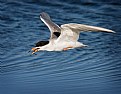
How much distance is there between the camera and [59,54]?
1581 cm

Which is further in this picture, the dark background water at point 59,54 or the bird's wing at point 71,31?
the dark background water at point 59,54

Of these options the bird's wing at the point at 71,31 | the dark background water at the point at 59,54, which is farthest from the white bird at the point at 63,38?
the dark background water at the point at 59,54

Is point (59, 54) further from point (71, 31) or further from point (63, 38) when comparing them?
point (71, 31)

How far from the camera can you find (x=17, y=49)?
16078 mm

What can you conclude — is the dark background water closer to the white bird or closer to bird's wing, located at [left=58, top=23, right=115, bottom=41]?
the white bird

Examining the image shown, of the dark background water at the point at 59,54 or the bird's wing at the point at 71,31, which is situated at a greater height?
the bird's wing at the point at 71,31

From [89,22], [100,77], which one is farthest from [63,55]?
[89,22]

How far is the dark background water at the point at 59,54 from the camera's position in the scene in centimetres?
1344

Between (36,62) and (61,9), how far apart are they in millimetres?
6322

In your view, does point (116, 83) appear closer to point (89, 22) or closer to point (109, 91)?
point (109, 91)

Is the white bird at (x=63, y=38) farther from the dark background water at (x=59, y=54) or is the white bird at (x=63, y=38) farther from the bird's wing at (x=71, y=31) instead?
the dark background water at (x=59, y=54)

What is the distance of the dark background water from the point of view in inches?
529

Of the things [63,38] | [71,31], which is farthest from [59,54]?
[71,31]

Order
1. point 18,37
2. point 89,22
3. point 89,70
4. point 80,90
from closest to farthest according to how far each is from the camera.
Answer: point 80,90
point 89,70
point 18,37
point 89,22
